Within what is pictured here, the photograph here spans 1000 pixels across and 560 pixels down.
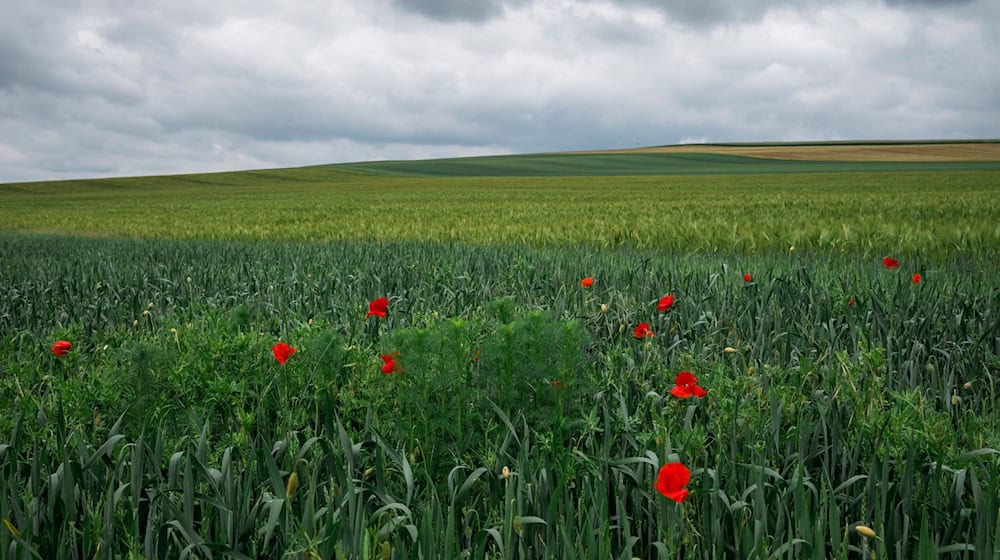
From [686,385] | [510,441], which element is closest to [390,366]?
[510,441]

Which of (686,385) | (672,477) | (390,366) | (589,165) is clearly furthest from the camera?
(589,165)

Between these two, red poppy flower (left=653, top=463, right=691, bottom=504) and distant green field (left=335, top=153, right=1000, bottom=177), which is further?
distant green field (left=335, top=153, right=1000, bottom=177)

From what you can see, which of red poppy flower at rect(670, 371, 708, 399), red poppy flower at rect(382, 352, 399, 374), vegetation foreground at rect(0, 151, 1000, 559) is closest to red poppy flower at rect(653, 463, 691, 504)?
vegetation foreground at rect(0, 151, 1000, 559)

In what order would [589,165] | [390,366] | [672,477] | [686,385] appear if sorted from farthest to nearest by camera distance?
[589,165] → [390,366] → [686,385] → [672,477]

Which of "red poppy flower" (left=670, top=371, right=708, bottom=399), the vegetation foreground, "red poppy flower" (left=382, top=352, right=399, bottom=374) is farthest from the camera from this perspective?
"red poppy flower" (left=382, top=352, right=399, bottom=374)

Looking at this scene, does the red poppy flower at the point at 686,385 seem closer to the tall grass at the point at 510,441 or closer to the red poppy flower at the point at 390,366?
the tall grass at the point at 510,441

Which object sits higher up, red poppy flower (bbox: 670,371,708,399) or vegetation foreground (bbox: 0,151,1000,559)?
red poppy flower (bbox: 670,371,708,399)

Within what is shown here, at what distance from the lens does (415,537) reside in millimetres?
1664

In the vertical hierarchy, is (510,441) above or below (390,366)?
below

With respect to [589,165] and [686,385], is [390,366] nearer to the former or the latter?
[686,385]

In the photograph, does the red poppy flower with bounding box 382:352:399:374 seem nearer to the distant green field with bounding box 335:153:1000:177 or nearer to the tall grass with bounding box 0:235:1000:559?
the tall grass with bounding box 0:235:1000:559

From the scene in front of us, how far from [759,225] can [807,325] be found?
736cm

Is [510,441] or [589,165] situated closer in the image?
[510,441]

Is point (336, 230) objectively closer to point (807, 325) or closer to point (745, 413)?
point (807, 325)
